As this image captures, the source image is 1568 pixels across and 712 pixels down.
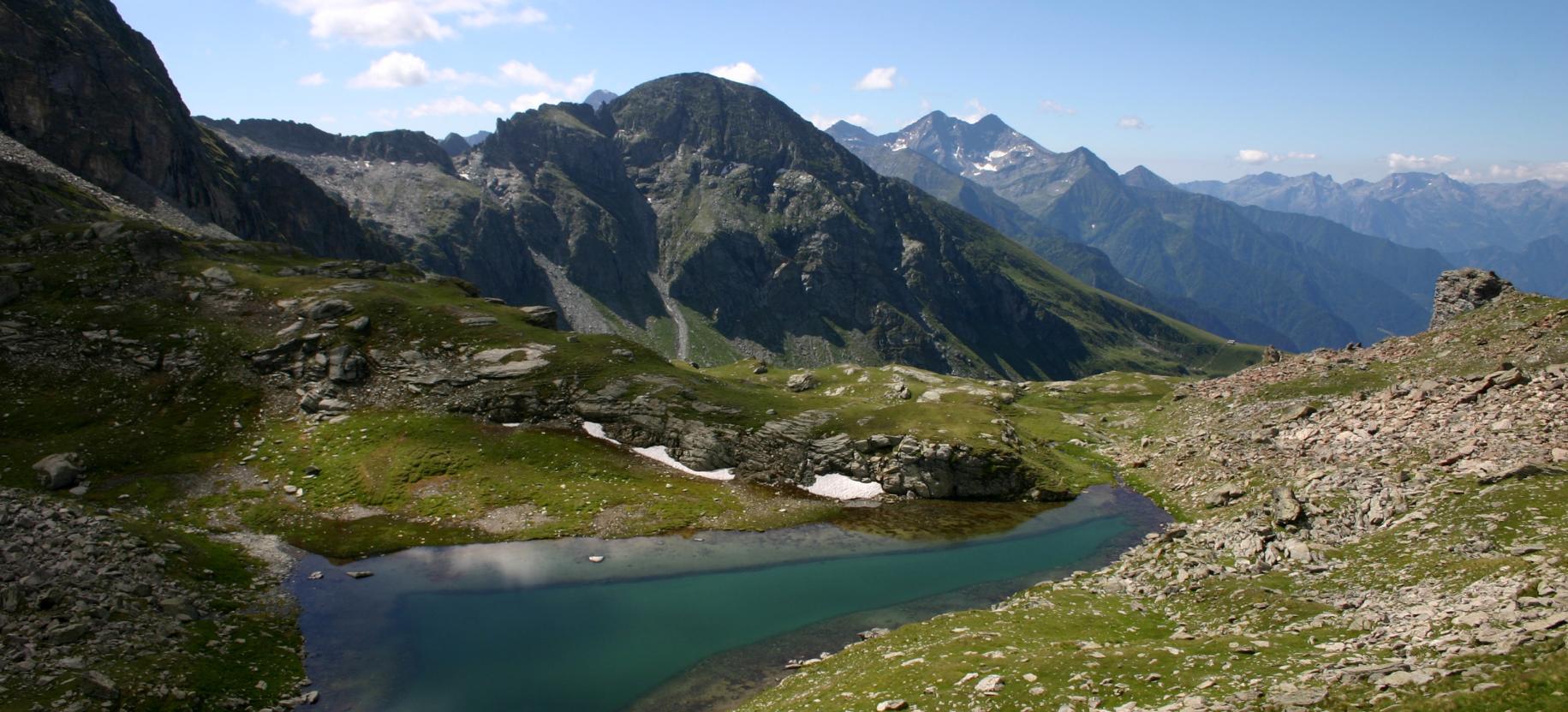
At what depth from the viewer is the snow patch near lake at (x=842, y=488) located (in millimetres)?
75062

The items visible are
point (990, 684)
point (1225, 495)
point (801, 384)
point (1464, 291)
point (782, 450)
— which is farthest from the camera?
point (801, 384)

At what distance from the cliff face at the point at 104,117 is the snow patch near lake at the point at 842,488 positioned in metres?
146

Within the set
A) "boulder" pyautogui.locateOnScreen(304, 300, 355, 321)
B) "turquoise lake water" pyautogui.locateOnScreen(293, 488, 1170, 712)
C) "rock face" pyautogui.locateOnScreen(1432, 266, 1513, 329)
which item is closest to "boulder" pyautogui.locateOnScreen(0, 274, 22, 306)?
"boulder" pyautogui.locateOnScreen(304, 300, 355, 321)

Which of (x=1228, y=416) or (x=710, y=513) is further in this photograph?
(x=1228, y=416)

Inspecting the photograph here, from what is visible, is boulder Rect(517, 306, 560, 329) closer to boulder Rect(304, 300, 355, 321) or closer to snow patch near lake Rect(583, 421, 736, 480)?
boulder Rect(304, 300, 355, 321)

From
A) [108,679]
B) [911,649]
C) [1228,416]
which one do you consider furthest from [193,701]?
[1228,416]

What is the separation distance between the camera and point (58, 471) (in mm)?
54219

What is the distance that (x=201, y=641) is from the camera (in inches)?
1457

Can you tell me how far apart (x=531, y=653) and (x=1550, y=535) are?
49.9m

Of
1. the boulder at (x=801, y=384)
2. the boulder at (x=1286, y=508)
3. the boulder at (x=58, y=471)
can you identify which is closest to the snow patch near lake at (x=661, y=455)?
the boulder at (x=58, y=471)

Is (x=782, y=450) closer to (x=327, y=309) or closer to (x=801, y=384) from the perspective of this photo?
(x=327, y=309)

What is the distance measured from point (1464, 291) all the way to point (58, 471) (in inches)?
5659

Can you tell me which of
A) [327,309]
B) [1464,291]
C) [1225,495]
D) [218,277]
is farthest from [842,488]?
[1464,291]

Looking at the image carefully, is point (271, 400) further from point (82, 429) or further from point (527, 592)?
point (527, 592)
